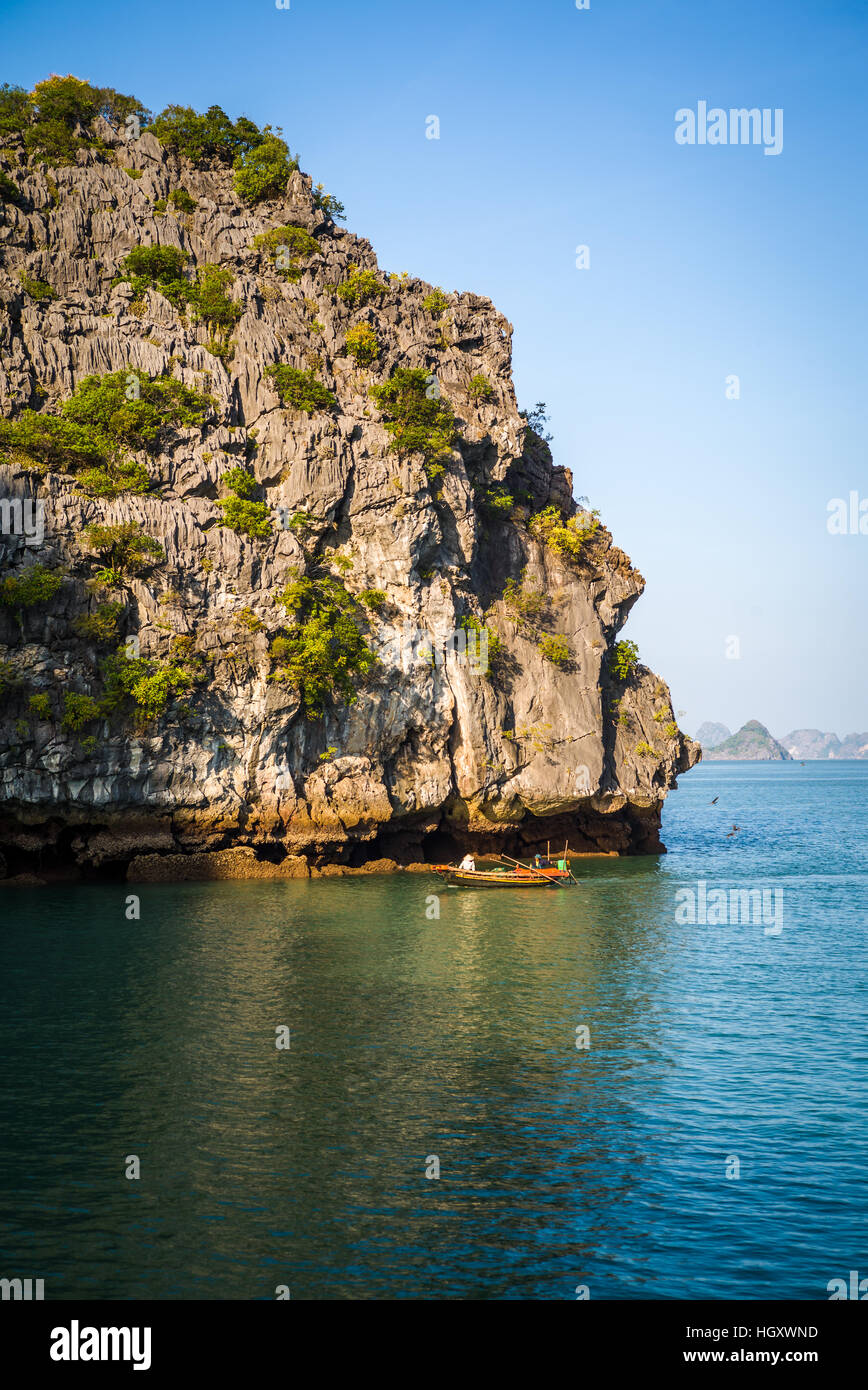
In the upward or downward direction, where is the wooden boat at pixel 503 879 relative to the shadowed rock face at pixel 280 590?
downward

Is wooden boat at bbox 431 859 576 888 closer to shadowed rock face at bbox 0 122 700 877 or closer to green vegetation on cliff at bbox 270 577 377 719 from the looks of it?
shadowed rock face at bbox 0 122 700 877

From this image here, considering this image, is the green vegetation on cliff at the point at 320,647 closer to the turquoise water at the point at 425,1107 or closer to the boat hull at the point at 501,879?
the boat hull at the point at 501,879

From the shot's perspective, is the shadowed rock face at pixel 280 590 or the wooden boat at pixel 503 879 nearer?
the shadowed rock face at pixel 280 590

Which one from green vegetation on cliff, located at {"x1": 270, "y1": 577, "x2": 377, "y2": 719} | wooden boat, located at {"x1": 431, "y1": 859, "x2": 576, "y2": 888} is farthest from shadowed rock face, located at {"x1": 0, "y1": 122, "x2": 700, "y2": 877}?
wooden boat, located at {"x1": 431, "y1": 859, "x2": 576, "y2": 888}

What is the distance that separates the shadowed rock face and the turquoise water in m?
8.39

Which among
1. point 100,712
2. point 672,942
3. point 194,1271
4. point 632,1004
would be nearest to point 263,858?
point 100,712

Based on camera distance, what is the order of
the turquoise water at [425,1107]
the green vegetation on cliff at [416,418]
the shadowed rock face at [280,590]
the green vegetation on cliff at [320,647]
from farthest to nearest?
the green vegetation on cliff at [416,418]
the green vegetation on cliff at [320,647]
the shadowed rock face at [280,590]
the turquoise water at [425,1107]

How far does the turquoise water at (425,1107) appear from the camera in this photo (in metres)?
13.8

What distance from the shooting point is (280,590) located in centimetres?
4575

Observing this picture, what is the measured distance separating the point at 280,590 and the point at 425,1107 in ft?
100

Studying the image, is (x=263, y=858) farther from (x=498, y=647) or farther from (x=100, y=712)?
(x=498, y=647)

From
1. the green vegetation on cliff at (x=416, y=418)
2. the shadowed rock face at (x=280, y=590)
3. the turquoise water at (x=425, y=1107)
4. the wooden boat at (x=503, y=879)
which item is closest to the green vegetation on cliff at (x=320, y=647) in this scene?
the shadowed rock face at (x=280, y=590)

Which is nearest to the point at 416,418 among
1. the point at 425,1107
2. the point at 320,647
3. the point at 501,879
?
the point at 320,647

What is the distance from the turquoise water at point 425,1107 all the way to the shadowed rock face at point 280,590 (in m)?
8.39
